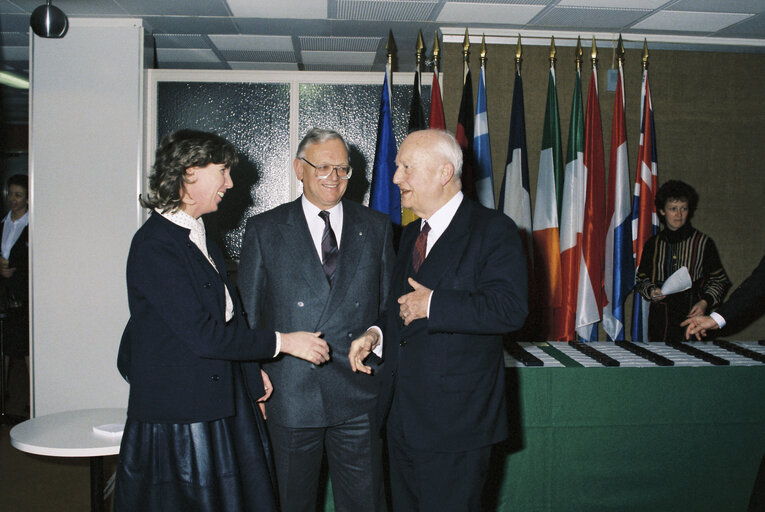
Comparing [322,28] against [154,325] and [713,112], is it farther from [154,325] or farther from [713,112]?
[154,325]

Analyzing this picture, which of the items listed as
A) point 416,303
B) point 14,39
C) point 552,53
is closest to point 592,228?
point 552,53

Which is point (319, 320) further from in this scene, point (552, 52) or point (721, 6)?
point (721, 6)

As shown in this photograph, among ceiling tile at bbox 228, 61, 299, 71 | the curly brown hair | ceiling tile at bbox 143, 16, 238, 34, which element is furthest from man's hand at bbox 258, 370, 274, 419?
ceiling tile at bbox 228, 61, 299, 71

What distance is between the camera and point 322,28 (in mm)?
4562

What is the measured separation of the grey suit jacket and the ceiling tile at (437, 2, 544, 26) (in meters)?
2.29

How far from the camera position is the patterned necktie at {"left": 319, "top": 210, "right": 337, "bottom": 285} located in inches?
85.8

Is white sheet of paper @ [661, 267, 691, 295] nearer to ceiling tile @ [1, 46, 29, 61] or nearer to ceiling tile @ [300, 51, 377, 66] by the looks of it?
ceiling tile @ [300, 51, 377, 66]

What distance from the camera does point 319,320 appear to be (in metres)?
2.13

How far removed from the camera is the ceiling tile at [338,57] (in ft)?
17.8

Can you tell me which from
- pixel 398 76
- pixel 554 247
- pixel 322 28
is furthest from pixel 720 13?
pixel 322 28

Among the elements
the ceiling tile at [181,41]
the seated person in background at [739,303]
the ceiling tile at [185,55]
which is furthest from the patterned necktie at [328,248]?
the ceiling tile at [185,55]

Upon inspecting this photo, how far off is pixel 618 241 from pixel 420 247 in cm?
256

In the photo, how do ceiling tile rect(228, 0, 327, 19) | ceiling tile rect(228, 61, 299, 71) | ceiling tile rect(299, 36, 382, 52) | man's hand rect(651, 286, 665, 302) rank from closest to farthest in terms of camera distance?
man's hand rect(651, 286, 665, 302), ceiling tile rect(228, 0, 327, 19), ceiling tile rect(299, 36, 382, 52), ceiling tile rect(228, 61, 299, 71)

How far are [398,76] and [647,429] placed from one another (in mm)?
2731
